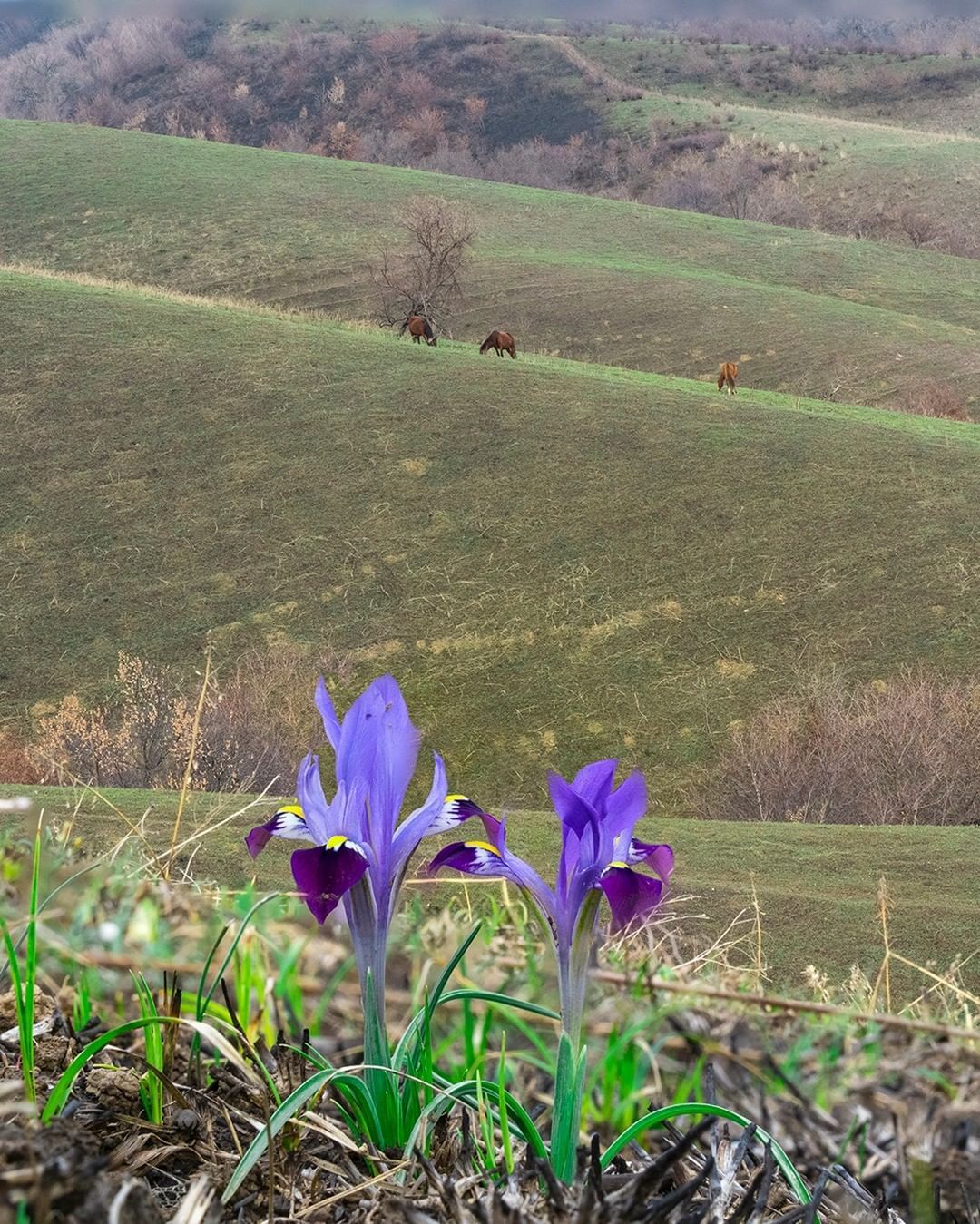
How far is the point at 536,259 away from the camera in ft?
141

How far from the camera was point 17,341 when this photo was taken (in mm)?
23938

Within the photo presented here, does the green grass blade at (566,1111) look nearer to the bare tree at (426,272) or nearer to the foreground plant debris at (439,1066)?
the foreground plant debris at (439,1066)

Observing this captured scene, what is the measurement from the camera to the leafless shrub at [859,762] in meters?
12.4

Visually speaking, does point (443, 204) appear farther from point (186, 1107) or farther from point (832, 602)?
point (186, 1107)

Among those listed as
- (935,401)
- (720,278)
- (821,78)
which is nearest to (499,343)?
(935,401)

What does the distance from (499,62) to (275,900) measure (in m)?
92.3

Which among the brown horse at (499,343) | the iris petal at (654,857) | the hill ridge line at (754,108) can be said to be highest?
the iris petal at (654,857)

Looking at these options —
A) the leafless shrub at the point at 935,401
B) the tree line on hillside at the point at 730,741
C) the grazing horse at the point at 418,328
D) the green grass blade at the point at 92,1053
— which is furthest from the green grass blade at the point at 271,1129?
the leafless shrub at the point at 935,401

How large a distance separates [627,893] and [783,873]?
19.8 feet

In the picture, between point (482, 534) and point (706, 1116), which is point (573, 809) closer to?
point (706, 1116)

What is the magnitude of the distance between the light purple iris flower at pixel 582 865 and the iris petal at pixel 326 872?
0.32 feet

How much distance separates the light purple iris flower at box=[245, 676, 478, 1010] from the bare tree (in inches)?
1328

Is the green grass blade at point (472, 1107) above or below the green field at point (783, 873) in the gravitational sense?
above

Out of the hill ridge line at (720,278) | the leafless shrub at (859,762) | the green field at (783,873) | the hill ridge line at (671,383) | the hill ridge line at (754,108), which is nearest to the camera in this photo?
the green field at (783,873)
